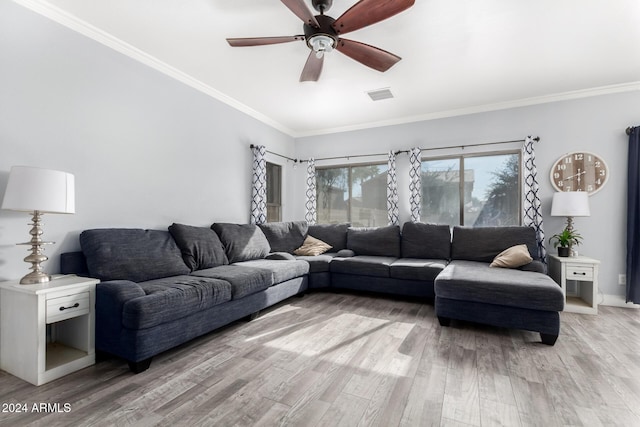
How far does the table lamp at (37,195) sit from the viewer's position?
6.17 ft

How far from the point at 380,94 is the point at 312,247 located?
2411mm

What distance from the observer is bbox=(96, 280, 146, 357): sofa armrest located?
2004 millimetres

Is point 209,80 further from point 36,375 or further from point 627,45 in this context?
point 627,45

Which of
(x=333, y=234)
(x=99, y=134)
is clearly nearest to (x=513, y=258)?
(x=333, y=234)

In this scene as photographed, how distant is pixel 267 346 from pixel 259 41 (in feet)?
→ 7.94

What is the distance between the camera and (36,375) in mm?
1824

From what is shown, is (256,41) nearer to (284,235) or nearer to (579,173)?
(284,235)

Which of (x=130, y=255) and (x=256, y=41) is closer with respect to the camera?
(x=256, y=41)

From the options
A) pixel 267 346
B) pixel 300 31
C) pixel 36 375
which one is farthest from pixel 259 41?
pixel 36 375

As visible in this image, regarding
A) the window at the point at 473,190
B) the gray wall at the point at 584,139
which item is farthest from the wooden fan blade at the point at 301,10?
the window at the point at 473,190

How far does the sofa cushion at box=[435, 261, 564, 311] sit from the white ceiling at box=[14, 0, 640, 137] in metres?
2.22

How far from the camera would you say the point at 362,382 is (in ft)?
6.17

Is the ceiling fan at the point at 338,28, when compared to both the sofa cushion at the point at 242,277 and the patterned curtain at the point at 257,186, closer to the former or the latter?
the sofa cushion at the point at 242,277

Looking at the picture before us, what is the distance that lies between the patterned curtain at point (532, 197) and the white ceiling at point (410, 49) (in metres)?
0.75
